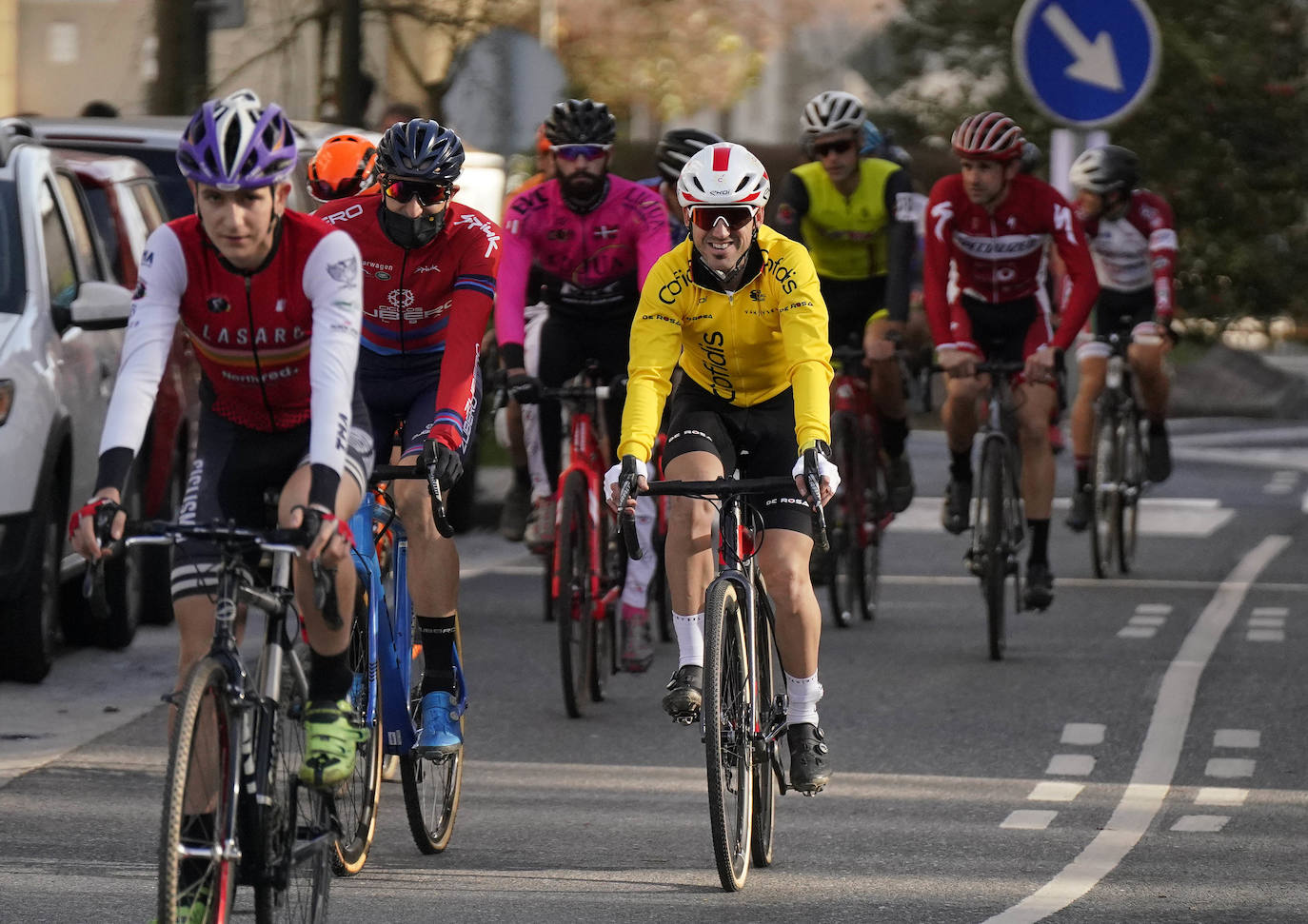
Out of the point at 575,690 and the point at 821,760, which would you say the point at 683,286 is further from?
the point at 575,690

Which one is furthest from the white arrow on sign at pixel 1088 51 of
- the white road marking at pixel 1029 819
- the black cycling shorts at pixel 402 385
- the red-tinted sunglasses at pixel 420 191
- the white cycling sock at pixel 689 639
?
the white cycling sock at pixel 689 639

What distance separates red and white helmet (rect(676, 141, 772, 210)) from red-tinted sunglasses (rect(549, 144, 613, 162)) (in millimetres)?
2950

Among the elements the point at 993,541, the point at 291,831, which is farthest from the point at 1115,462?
the point at 291,831

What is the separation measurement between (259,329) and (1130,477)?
30.3 feet

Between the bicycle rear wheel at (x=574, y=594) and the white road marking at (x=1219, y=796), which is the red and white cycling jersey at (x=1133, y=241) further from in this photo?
the white road marking at (x=1219, y=796)

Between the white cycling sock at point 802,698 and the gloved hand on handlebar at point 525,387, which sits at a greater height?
the gloved hand on handlebar at point 525,387

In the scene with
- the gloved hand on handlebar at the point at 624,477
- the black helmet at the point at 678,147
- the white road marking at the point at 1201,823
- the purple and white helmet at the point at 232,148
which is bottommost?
the white road marking at the point at 1201,823

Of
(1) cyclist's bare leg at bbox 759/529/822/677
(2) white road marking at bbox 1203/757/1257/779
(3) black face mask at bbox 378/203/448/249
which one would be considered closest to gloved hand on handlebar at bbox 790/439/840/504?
(1) cyclist's bare leg at bbox 759/529/822/677

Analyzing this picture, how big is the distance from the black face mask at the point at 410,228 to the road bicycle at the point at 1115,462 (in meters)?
7.18

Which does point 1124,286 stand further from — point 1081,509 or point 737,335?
point 737,335

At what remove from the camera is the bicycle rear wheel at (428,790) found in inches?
294

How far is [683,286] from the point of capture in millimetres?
7875

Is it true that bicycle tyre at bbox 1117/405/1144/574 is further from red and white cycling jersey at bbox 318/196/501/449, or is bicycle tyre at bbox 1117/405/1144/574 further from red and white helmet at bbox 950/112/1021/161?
red and white cycling jersey at bbox 318/196/501/449

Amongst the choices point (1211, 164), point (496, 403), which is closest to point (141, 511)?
point (496, 403)
